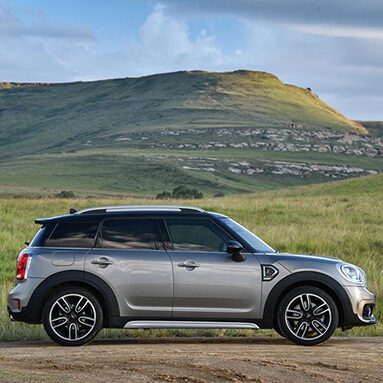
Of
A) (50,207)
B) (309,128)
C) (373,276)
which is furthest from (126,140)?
(373,276)

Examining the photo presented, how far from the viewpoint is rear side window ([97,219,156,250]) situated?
8.67m

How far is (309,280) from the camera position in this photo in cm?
852

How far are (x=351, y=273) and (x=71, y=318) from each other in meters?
3.08

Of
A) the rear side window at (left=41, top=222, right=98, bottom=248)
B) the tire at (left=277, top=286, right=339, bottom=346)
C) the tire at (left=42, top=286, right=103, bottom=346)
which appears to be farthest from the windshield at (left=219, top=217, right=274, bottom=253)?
the tire at (left=42, top=286, right=103, bottom=346)

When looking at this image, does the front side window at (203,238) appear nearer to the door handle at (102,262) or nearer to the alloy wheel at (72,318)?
the door handle at (102,262)

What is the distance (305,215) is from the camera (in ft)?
97.2

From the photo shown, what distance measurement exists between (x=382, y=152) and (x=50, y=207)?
5718 inches

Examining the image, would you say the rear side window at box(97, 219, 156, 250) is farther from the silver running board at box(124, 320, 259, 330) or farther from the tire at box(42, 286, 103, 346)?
the silver running board at box(124, 320, 259, 330)

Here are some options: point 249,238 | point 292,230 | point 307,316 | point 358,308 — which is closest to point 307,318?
point 307,316

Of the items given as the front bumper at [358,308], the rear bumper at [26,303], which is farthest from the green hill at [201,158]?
the front bumper at [358,308]

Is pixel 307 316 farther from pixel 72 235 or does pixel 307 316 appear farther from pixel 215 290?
pixel 72 235

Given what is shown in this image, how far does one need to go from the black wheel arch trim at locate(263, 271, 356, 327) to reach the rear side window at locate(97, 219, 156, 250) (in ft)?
4.59

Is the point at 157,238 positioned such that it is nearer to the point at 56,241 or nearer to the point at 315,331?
the point at 56,241

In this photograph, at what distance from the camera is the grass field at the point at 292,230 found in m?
11.8
